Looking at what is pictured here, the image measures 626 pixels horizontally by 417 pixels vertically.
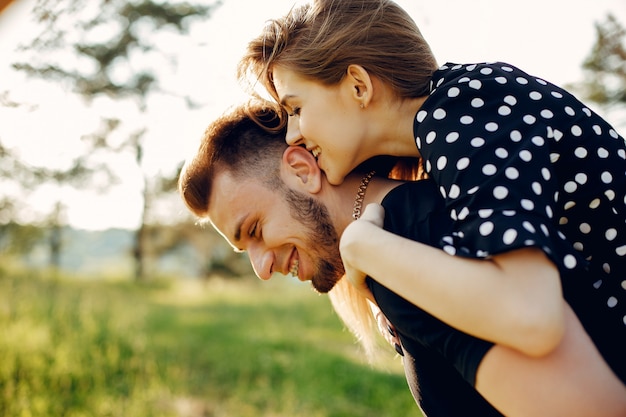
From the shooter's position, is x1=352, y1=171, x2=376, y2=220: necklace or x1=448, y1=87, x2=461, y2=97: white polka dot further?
x1=352, y1=171, x2=376, y2=220: necklace

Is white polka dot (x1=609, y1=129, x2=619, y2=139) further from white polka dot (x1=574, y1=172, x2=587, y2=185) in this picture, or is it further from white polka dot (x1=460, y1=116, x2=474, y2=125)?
white polka dot (x1=460, y1=116, x2=474, y2=125)

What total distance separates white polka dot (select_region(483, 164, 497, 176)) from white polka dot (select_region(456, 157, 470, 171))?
0.16ft

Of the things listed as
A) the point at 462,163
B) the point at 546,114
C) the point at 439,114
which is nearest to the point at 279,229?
the point at 439,114

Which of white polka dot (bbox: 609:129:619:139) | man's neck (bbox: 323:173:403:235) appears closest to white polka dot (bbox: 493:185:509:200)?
white polka dot (bbox: 609:129:619:139)

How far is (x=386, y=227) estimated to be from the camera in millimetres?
1902

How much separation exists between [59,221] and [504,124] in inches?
430

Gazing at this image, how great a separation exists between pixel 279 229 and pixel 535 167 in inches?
44.5

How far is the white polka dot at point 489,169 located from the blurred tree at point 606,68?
28.0 feet

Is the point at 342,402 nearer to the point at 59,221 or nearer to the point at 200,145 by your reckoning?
the point at 200,145

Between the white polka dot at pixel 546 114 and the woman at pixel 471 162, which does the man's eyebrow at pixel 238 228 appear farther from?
the white polka dot at pixel 546 114

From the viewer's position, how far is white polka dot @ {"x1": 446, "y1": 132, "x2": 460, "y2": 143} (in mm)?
1705

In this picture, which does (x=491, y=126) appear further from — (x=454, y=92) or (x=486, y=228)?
(x=486, y=228)

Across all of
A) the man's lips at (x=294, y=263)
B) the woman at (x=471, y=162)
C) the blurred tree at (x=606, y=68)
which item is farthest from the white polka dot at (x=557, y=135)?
the blurred tree at (x=606, y=68)

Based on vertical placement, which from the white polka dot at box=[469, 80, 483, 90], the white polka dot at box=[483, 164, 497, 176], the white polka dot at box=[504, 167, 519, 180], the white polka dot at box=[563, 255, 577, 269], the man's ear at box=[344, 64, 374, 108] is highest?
the white polka dot at box=[469, 80, 483, 90]
